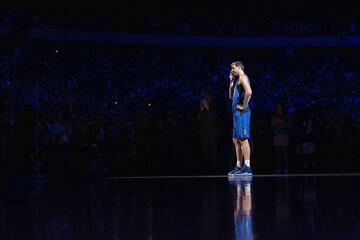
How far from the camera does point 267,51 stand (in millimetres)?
31812

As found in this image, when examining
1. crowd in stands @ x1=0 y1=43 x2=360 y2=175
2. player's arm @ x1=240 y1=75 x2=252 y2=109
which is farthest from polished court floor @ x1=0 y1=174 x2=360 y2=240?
crowd in stands @ x1=0 y1=43 x2=360 y2=175

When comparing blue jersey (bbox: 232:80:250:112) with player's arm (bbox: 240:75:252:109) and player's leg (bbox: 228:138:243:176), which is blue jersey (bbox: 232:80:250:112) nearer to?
player's arm (bbox: 240:75:252:109)

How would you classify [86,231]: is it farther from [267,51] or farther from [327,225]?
[267,51]

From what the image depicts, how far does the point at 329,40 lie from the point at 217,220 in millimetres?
28887

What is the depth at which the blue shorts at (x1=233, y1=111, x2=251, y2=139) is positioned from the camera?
8867mm

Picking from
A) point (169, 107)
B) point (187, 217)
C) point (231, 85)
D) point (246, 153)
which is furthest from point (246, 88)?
point (169, 107)

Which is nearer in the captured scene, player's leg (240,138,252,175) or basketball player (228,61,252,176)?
basketball player (228,61,252,176)

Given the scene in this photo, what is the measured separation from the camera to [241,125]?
8883 millimetres

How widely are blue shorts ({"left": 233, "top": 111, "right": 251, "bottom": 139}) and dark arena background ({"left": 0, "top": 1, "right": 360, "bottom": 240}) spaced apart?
2.22 ft

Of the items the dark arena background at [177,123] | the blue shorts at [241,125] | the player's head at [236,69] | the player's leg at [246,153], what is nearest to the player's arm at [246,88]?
the player's head at [236,69]

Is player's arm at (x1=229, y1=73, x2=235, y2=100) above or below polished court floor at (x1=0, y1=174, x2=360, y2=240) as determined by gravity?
above

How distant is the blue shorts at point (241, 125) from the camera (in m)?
8.87

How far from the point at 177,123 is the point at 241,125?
15.6 ft

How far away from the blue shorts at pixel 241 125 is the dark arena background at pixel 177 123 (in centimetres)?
68
